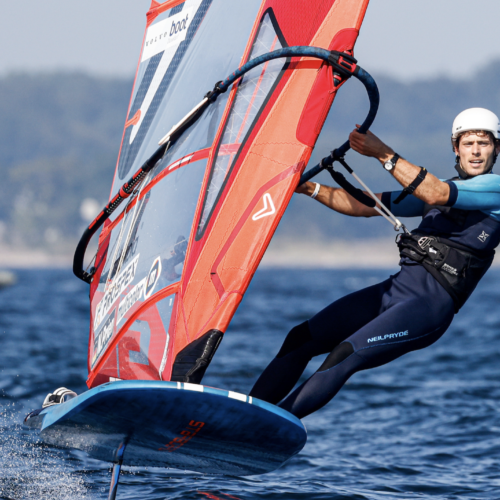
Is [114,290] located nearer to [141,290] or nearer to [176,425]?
[141,290]

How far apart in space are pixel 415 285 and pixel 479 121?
89 centimetres

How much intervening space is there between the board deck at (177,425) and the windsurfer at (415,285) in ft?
0.87

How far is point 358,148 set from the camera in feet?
11.4

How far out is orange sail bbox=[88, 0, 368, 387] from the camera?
11.9 ft

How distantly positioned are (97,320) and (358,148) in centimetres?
220

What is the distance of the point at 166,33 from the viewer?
15.8ft

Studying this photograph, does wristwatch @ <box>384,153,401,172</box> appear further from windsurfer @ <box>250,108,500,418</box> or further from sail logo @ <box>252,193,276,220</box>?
sail logo @ <box>252,193,276,220</box>

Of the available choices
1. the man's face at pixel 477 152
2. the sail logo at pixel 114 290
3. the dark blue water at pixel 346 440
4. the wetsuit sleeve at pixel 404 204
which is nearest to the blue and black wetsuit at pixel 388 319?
the man's face at pixel 477 152

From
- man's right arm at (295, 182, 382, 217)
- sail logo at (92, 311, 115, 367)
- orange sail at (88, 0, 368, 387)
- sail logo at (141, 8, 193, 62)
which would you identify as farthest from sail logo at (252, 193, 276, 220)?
sail logo at (141, 8, 193, 62)

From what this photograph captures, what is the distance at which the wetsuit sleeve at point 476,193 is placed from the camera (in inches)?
135

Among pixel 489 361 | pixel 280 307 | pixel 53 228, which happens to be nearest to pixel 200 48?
pixel 489 361

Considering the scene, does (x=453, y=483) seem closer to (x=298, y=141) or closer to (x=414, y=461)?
(x=414, y=461)

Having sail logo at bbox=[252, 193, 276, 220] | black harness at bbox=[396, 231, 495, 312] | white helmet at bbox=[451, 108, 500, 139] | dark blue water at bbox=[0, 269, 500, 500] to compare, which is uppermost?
white helmet at bbox=[451, 108, 500, 139]

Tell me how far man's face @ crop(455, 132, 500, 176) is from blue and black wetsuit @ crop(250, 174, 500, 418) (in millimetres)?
130
